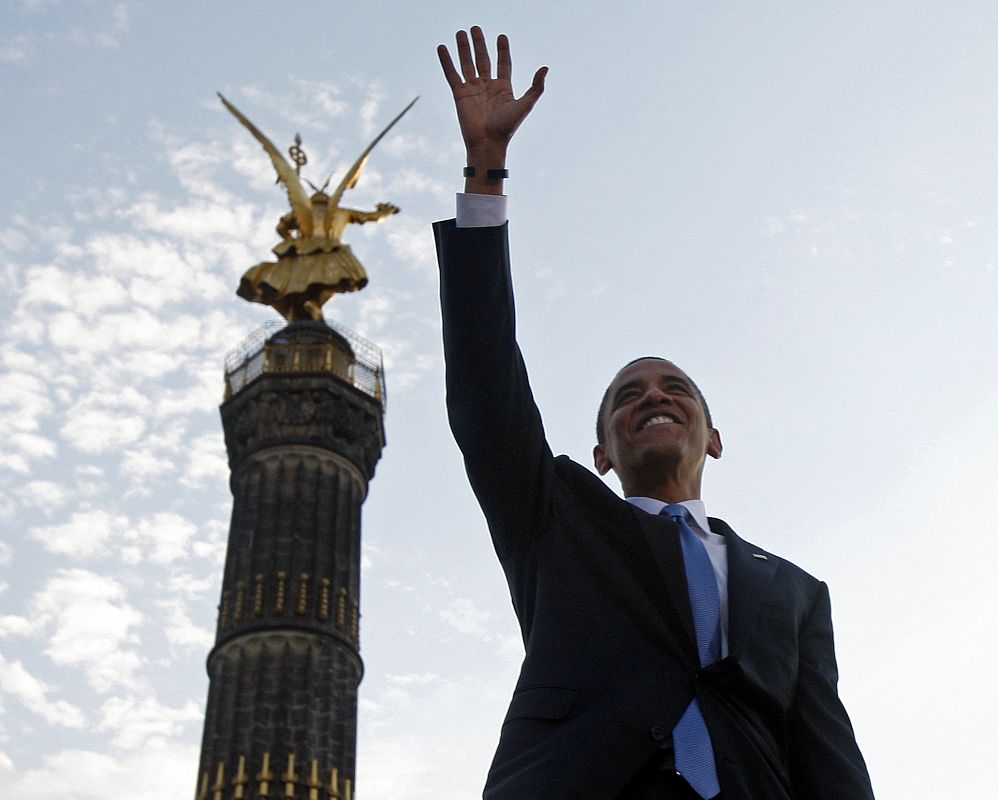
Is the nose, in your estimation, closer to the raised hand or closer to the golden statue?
the raised hand

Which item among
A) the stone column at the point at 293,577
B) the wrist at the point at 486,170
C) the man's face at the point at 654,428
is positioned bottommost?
the man's face at the point at 654,428

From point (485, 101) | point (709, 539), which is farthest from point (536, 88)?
point (709, 539)

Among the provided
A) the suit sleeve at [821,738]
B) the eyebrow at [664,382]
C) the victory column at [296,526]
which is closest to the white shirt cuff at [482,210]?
the eyebrow at [664,382]

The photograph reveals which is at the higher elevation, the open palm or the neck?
the open palm

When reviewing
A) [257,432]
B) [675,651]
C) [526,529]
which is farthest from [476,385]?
[257,432]

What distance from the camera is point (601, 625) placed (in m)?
3.20

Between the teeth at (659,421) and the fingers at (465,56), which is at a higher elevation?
the fingers at (465,56)

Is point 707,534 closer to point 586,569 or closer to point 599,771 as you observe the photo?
point 586,569

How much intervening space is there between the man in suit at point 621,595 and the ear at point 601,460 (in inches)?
4.4

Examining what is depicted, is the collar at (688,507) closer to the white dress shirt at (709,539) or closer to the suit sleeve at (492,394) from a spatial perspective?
the white dress shirt at (709,539)

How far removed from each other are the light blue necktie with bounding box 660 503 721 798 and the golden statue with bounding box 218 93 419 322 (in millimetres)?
28480

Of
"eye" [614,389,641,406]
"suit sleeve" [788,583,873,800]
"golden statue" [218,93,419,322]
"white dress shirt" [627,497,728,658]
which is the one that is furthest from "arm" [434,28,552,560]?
"golden statue" [218,93,419,322]

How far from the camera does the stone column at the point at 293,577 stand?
24094 mm

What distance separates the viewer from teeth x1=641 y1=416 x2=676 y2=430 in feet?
12.5
